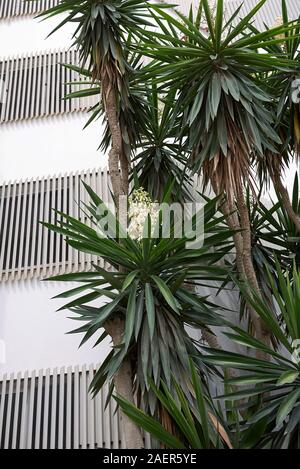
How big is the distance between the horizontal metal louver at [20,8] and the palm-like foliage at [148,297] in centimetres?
556

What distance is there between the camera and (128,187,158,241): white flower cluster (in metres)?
3.06

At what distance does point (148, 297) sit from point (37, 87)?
4.69 metres

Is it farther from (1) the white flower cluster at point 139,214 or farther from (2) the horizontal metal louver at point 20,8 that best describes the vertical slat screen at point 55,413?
(2) the horizontal metal louver at point 20,8

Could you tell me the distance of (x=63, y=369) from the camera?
465cm

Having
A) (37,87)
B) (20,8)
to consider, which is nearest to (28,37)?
(20,8)

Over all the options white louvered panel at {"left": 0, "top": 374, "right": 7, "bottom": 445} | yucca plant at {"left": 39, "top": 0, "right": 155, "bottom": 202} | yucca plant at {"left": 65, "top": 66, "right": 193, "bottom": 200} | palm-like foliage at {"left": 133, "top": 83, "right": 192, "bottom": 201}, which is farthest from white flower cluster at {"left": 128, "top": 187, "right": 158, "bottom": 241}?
white louvered panel at {"left": 0, "top": 374, "right": 7, "bottom": 445}

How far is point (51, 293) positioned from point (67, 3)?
2.79 meters

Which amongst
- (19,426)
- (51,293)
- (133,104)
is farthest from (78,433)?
(133,104)

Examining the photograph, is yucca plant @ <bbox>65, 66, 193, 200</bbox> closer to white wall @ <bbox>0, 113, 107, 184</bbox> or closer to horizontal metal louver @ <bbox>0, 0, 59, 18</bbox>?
white wall @ <bbox>0, 113, 107, 184</bbox>

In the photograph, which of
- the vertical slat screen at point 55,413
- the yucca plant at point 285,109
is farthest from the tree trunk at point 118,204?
the vertical slat screen at point 55,413

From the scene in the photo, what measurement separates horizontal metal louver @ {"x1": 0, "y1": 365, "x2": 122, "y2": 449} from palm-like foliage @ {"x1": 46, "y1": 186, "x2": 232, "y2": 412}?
1.49 metres

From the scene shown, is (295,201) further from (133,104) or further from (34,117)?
(34,117)

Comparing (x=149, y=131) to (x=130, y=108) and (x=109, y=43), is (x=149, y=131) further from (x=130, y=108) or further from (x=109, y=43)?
(x=109, y=43)

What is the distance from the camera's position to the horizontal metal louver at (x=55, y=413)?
4293 millimetres
